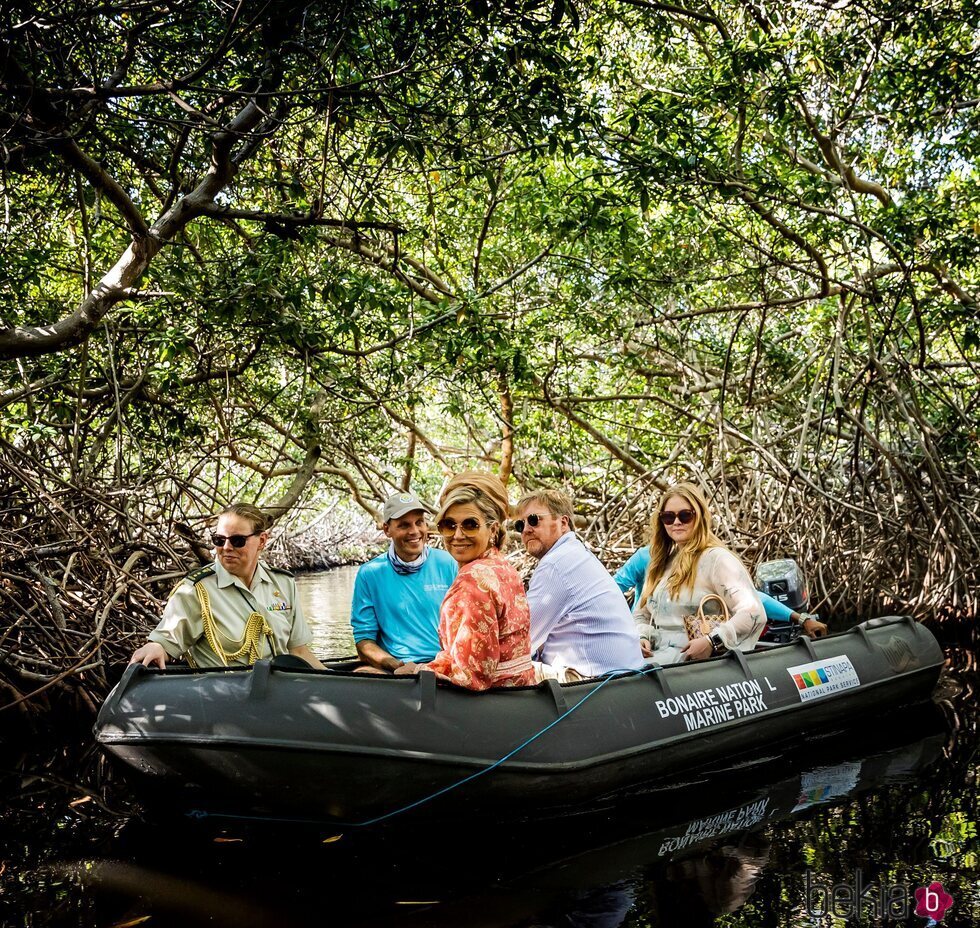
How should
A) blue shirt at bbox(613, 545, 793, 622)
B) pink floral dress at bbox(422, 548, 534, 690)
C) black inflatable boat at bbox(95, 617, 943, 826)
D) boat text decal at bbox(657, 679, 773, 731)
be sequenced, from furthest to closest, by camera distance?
blue shirt at bbox(613, 545, 793, 622)
boat text decal at bbox(657, 679, 773, 731)
black inflatable boat at bbox(95, 617, 943, 826)
pink floral dress at bbox(422, 548, 534, 690)

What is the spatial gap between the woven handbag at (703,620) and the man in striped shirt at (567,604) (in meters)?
0.59

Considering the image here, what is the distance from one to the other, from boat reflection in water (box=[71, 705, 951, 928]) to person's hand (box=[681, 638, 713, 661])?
24.1 inches

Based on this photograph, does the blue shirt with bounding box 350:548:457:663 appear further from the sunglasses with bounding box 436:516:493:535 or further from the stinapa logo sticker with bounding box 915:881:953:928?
the stinapa logo sticker with bounding box 915:881:953:928

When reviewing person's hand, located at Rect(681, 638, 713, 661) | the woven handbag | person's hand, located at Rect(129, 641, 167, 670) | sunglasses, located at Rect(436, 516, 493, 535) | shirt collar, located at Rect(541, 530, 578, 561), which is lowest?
person's hand, located at Rect(681, 638, 713, 661)

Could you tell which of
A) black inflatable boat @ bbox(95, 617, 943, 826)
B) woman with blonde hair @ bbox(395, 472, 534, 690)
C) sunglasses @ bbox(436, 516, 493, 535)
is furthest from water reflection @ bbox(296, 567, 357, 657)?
sunglasses @ bbox(436, 516, 493, 535)

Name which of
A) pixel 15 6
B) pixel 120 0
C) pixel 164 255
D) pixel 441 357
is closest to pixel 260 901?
pixel 15 6

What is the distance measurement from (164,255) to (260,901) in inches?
162

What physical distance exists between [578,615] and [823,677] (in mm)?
1717

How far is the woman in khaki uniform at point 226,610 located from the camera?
3648 mm

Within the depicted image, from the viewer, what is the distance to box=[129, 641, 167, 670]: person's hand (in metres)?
3.55

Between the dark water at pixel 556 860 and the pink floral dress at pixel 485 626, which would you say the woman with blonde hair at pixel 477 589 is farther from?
the dark water at pixel 556 860

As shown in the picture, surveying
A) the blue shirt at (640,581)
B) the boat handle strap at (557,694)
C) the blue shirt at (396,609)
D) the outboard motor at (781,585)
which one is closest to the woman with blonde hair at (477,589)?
the boat handle strap at (557,694)

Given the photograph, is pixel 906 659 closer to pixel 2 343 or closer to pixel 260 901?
pixel 260 901

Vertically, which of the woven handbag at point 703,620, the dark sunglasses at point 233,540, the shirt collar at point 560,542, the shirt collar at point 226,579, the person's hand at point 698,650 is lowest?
the person's hand at point 698,650
